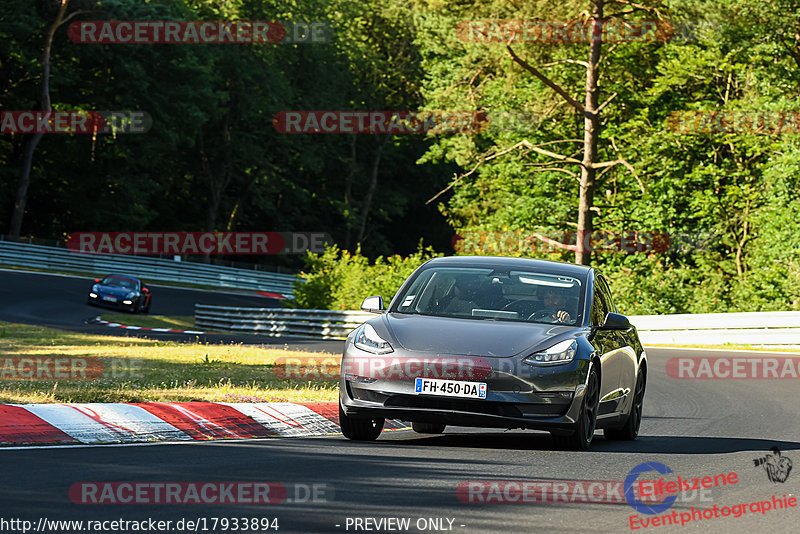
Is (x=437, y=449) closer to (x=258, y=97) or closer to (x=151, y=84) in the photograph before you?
(x=151, y=84)

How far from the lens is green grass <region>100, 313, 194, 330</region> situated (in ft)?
133

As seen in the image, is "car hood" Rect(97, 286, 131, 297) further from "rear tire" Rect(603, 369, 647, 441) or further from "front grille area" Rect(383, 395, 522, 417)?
"front grille area" Rect(383, 395, 522, 417)

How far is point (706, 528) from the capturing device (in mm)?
6797

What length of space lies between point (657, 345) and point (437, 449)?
72.9ft

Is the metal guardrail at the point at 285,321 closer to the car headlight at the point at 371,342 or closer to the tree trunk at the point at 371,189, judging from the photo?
the car headlight at the point at 371,342

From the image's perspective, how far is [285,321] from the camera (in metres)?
36.4

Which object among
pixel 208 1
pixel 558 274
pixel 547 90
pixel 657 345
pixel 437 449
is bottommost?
pixel 657 345

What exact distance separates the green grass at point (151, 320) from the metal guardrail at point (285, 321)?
2.39 m

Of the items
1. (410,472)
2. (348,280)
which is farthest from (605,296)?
(348,280)

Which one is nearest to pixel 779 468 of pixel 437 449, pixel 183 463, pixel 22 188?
pixel 437 449

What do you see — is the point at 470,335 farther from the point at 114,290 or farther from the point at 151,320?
the point at 114,290

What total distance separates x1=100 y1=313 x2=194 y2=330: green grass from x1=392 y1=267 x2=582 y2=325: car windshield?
29.8m

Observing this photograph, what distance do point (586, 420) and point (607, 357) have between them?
86 centimetres

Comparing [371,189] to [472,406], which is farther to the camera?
[371,189]
